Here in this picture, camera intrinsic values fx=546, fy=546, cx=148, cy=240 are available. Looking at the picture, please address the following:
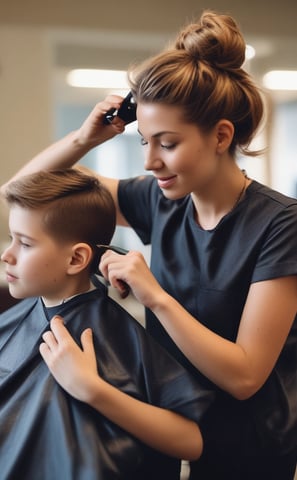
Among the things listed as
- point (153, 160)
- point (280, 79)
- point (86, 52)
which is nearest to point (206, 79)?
point (153, 160)

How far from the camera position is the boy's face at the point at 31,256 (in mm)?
1137

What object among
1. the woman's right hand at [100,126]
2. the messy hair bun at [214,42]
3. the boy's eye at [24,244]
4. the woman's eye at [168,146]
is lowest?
the boy's eye at [24,244]

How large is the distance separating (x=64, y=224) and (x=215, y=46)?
1.59ft

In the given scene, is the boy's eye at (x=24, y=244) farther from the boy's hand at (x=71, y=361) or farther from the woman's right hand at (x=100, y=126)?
the woman's right hand at (x=100, y=126)

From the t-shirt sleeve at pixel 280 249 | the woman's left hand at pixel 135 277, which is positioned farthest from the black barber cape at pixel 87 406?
the t-shirt sleeve at pixel 280 249

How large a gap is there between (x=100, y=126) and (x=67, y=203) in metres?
0.34

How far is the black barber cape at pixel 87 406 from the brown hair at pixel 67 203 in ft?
0.48

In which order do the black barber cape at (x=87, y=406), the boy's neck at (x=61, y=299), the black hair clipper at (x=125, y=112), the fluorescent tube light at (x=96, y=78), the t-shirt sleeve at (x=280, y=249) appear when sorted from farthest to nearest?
the fluorescent tube light at (x=96, y=78) < the black hair clipper at (x=125, y=112) < the boy's neck at (x=61, y=299) < the t-shirt sleeve at (x=280, y=249) < the black barber cape at (x=87, y=406)

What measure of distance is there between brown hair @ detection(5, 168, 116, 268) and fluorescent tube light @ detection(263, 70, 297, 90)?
2.22 m

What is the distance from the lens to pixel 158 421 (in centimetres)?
99

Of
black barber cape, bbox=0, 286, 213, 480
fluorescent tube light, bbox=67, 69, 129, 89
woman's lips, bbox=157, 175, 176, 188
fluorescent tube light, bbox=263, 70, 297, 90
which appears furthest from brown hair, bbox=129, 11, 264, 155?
fluorescent tube light, bbox=263, 70, 297, 90

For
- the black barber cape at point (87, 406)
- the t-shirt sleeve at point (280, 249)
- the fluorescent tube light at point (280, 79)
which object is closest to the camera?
the black barber cape at point (87, 406)

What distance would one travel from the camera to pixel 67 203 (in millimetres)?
1157

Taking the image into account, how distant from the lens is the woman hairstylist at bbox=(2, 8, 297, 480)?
1047 mm
